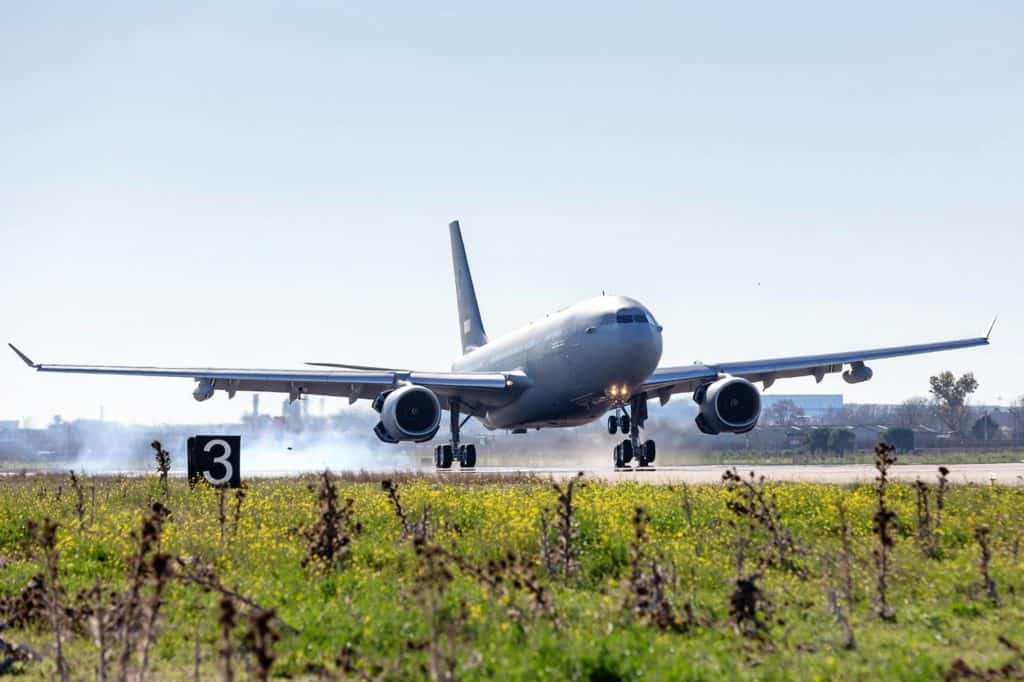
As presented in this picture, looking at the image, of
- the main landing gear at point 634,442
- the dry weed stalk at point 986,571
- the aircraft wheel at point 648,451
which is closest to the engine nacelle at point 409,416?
the main landing gear at point 634,442

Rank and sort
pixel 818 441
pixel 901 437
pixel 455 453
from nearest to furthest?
pixel 455 453
pixel 818 441
pixel 901 437

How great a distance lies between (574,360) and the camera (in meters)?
41.0

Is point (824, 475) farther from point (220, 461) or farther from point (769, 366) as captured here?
point (220, 461)

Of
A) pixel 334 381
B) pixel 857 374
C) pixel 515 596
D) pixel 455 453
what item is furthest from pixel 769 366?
pixel 515 596

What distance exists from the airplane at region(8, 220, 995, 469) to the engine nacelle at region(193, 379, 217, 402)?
0.04 m

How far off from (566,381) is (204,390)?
12781 mm

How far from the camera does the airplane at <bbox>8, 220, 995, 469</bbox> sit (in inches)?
1570

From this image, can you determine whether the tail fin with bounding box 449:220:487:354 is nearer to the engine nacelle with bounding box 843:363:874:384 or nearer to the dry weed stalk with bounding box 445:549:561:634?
the engine nacelle with bounding box 843:363:874:384

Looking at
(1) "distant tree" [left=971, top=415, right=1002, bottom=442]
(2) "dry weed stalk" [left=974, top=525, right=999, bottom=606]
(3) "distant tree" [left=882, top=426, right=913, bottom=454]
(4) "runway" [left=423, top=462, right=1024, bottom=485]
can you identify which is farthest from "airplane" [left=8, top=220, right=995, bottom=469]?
(1) "distant tree" [left=971, top=415, right=1002, bottom=442]

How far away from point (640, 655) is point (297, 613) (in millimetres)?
4081

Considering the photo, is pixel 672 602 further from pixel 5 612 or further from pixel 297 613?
pixel 5 612

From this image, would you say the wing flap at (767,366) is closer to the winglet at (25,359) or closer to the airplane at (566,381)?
the airplane at (566,381)

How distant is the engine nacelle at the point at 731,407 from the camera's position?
40438mm

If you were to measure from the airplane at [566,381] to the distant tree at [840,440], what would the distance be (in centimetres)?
3227
